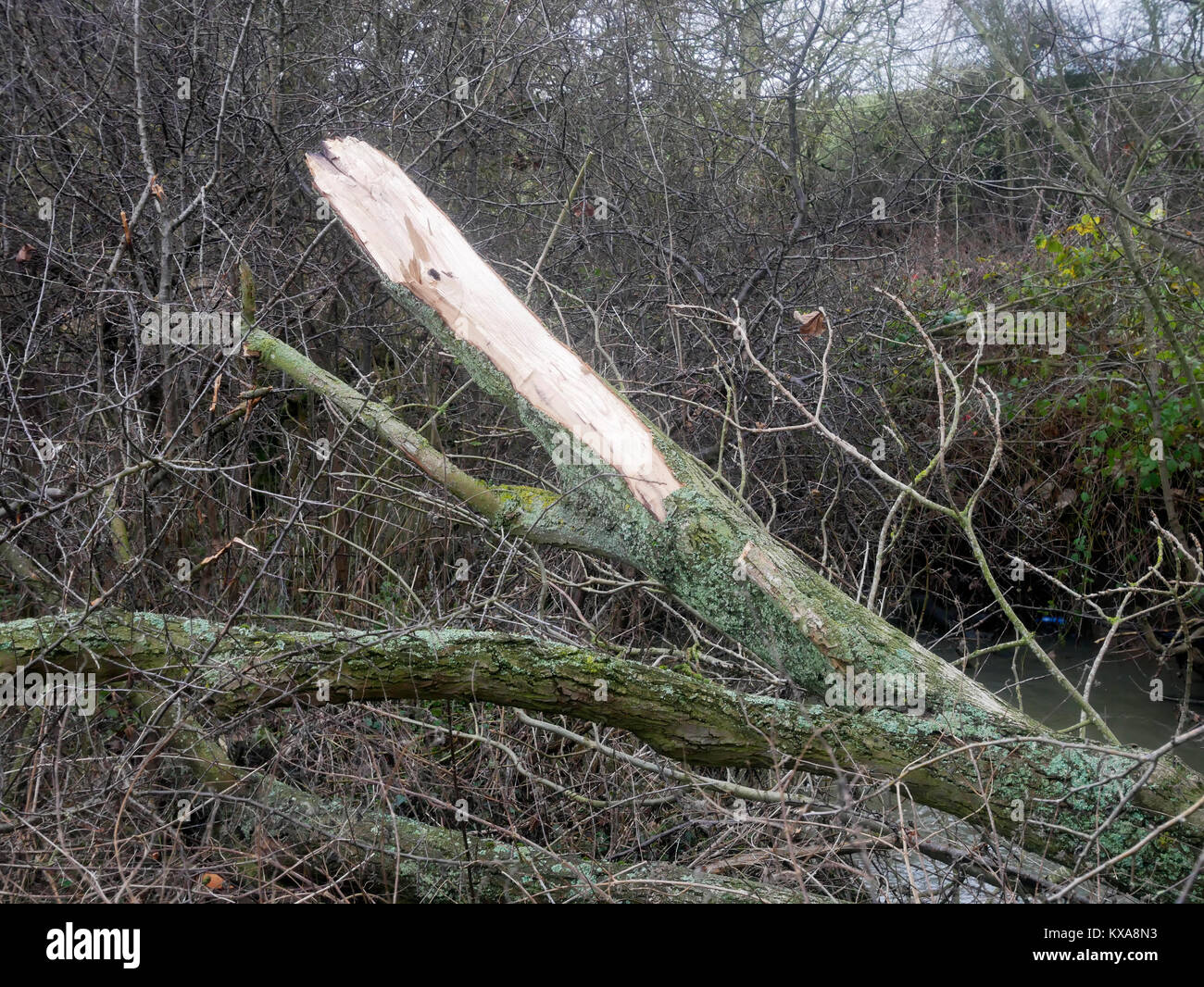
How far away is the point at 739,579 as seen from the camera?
276cm

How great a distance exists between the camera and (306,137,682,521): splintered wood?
2934 mm

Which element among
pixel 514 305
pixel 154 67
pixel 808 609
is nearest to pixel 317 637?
pixel 514 305

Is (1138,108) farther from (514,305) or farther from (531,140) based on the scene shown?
(514,305)

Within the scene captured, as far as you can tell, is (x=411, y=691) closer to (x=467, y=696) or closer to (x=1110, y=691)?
(x=467, y=696)

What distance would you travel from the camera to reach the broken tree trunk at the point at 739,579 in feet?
8.33

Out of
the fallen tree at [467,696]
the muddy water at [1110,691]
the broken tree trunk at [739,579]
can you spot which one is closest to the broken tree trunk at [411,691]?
the fallen tree at [467,696]

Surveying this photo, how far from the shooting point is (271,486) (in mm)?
5672

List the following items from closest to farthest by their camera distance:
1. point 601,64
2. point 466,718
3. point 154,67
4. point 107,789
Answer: point 107,789 → point 466,718 → point 154,67 → point 601,64

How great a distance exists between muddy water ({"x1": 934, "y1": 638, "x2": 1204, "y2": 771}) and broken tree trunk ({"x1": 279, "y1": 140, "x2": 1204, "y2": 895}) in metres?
2.83

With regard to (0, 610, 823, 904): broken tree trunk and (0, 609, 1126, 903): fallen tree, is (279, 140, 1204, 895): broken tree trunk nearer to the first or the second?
(0, 609, 1126, 903): fallen tree

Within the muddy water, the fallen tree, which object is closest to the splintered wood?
the fallen tree

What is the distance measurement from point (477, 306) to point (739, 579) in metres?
1.36

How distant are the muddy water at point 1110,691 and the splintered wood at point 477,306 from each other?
11.2 feet

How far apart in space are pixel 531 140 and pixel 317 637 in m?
4.62
